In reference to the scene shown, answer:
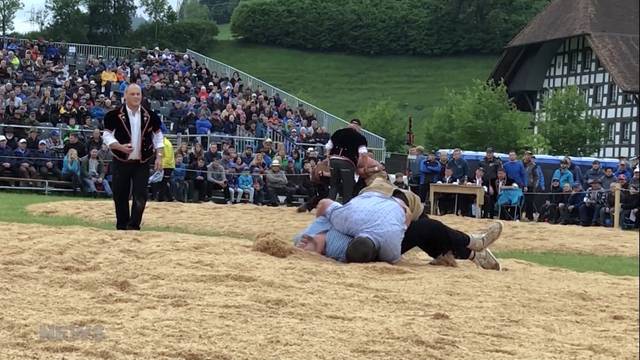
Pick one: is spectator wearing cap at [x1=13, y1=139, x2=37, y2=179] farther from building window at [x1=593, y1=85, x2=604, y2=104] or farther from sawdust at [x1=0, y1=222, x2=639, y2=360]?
building window at [x1=593, y1=85, x2=604, y2=104]

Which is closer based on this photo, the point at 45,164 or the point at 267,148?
the point at 45,164

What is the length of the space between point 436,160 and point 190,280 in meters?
18.0

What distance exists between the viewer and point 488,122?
5178cm

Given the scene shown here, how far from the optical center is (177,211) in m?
17.5

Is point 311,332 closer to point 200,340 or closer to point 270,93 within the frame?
point 200,340

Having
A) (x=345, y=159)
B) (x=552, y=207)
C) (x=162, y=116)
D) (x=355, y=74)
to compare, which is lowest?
(x=552, y=207)

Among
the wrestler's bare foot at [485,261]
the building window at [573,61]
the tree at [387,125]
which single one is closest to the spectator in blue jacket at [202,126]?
the wrestler's bare foot at [485,261]

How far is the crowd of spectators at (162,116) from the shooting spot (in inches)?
930

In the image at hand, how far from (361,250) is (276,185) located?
1564 centimetres

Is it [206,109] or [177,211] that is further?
[206,109]

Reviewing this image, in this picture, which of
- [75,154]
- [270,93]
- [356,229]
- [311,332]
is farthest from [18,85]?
[311,332]

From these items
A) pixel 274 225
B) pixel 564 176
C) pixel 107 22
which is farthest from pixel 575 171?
pixel 107 22

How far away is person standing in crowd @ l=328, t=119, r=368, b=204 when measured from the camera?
15.1 m

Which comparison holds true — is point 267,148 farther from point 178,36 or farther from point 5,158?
point 178,36
